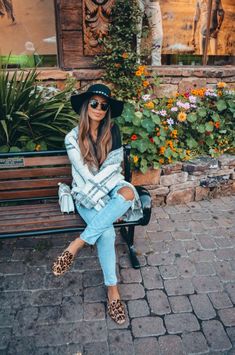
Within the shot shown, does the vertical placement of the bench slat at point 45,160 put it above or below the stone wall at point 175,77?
below

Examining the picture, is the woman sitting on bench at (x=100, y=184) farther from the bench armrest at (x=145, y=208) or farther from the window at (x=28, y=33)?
the window at (x=28, y=33)

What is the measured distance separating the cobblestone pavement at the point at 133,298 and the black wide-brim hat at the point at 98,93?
126cm

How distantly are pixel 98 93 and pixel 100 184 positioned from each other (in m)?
0.68

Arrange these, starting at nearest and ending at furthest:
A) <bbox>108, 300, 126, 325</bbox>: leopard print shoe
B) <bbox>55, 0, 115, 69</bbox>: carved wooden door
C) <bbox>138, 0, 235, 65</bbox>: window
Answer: <bbox>108, 300, 126, 325</bbox>: leopard print shoe, <bbox>55, 0, 115, 69</bbox>: carved wooden door, <bbox>138, 0, 235, 65</bbox>: window

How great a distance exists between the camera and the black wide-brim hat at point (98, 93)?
2.17 meters

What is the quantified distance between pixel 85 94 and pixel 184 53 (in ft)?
11.3

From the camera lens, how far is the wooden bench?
7.28ft

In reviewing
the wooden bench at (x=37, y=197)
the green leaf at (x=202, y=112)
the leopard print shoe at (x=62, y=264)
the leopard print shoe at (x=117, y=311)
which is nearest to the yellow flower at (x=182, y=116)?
the green leaf at (x=202, y=112)

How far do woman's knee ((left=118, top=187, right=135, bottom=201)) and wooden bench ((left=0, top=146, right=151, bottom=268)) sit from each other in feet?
0.50

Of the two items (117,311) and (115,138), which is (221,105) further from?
(117,311)

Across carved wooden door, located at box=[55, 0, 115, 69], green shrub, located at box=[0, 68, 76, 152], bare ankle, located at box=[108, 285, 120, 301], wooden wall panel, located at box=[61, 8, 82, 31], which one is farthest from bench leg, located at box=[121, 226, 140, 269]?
wooden wall panel, located at box=[61, 8, 82, 31]

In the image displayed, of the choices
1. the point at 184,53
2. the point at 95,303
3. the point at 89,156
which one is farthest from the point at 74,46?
the point at 95,303

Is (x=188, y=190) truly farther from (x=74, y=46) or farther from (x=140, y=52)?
(x=74, y=46)

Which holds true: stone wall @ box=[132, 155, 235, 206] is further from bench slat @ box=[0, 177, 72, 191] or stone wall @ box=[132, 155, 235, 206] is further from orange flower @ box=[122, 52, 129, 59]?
orange flower @ box=[122, 52, 129, 59]
